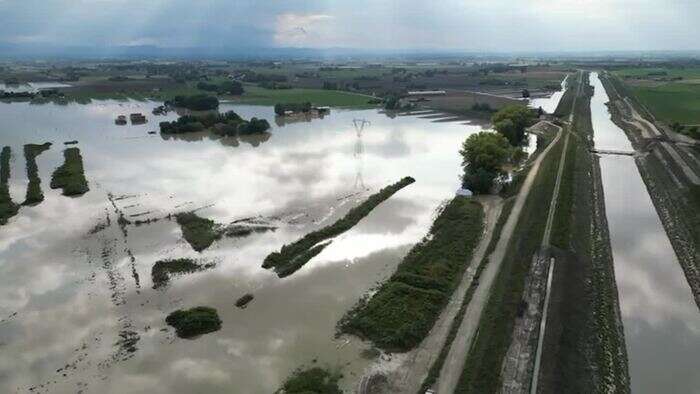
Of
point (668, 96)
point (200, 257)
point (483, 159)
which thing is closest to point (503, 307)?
point (200, 257)

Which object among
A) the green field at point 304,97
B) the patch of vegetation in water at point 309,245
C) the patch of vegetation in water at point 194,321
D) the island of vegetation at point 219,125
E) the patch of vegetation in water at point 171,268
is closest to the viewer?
the patch of vegetation in water at point 194,321

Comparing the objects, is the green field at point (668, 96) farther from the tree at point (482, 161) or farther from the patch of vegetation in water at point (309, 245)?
the patch of vegetation in water at point (309, 245)

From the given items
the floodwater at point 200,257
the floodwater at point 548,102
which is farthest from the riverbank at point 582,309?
the floodwater at point 548,102

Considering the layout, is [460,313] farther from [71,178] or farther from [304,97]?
[304,97]

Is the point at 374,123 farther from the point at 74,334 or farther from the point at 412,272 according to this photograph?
the point at 74,334

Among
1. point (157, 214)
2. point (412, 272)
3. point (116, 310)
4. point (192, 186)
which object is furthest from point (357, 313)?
point (192, 186)

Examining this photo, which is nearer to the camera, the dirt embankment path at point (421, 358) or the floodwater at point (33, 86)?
the dirt embankment path at point (421, 358)
